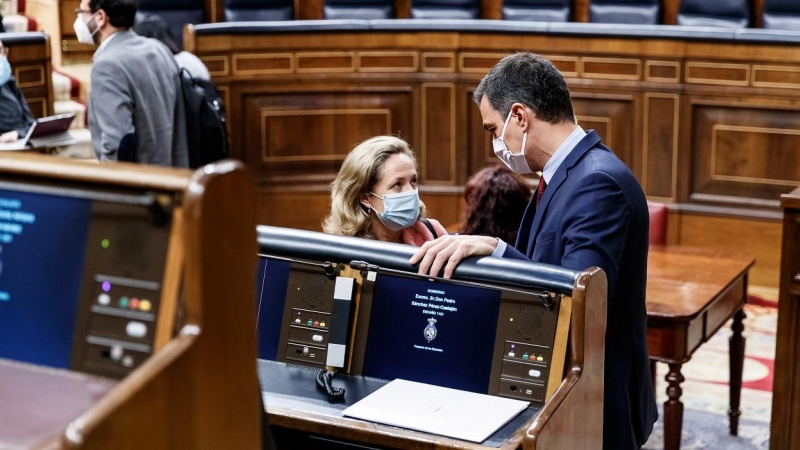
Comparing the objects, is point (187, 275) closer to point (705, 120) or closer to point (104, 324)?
point (104, 324)

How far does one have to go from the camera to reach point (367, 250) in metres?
2.26

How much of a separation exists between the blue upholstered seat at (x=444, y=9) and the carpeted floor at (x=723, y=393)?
344 centimetres

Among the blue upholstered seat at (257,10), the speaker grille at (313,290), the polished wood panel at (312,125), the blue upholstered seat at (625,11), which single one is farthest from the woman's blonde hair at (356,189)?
the blue upholstered seat at (257,10)

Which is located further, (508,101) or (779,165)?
(779,165)

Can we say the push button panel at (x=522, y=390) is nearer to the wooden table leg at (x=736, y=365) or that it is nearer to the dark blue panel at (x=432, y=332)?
→ the dark blue panel at (x=432, y=332)

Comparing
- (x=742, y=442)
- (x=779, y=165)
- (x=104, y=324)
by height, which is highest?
(x=104, y=324)

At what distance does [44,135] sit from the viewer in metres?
4.99

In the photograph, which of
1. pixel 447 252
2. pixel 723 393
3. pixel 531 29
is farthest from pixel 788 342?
pixel 531 29

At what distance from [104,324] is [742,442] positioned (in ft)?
11.6

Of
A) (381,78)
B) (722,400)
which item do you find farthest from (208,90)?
(722,400)

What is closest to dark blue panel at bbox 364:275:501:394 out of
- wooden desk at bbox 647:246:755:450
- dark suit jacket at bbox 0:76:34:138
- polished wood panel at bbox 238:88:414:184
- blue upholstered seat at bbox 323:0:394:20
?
wooden desk at bbox 647:246:755:450

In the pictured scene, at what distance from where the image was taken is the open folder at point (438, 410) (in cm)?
196

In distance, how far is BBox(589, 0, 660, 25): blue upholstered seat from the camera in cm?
780

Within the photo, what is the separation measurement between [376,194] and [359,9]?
546cm
